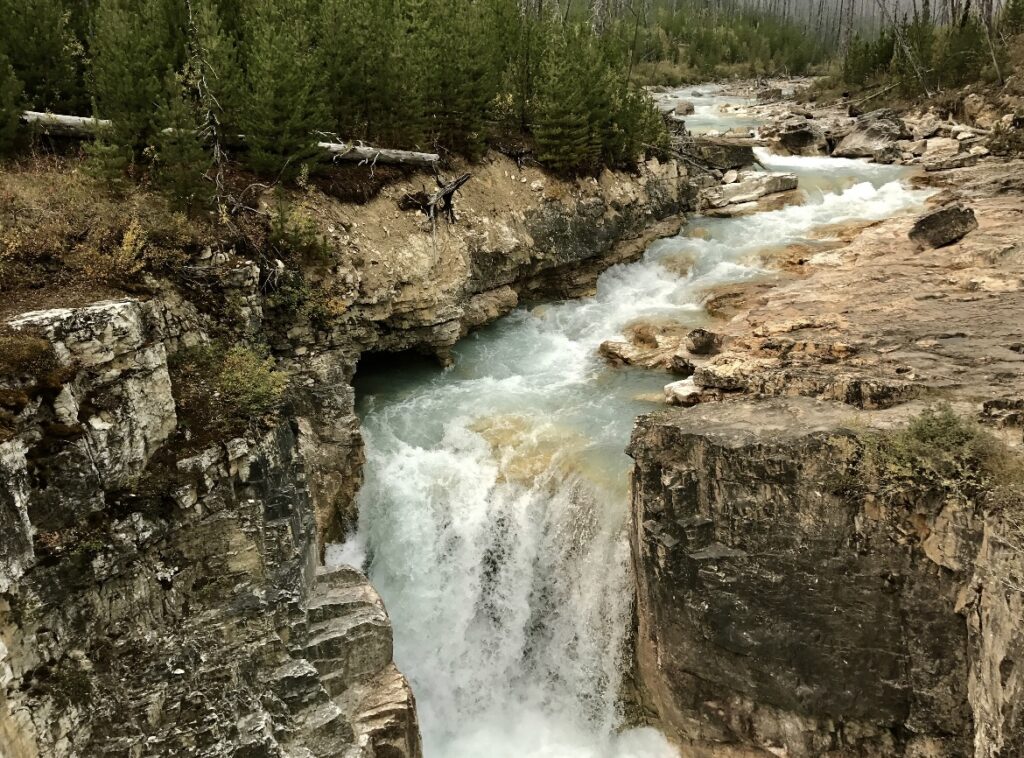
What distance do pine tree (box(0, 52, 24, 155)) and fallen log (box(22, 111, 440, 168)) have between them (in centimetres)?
59

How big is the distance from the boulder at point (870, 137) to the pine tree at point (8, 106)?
38243mm

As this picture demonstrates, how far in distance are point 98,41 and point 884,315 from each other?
17.8 m

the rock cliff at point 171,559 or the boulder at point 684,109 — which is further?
the boulder at point 684,109

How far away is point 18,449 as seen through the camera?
27.5 feet

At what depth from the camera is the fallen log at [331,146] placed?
49.2 feet

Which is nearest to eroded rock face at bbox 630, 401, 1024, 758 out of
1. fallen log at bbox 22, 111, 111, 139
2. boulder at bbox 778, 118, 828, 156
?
fallen log at bbox 22, 111, 111, 139

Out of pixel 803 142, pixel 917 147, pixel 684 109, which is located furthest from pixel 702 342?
pixel 684 109

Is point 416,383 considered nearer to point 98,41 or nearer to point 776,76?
point 98,41

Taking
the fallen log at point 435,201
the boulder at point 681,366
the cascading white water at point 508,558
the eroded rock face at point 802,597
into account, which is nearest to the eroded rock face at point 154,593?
the cascading white water at point 508,558

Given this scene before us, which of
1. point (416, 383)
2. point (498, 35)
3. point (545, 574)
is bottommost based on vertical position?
point (545, 574)

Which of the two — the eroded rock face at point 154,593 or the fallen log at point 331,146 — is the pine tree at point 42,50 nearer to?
the fallen log at point 331,146

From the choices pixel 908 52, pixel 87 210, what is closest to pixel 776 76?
pixel 908 52

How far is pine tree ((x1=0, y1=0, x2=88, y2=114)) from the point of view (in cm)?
1541

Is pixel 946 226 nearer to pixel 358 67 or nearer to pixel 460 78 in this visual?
pixel 460 78
